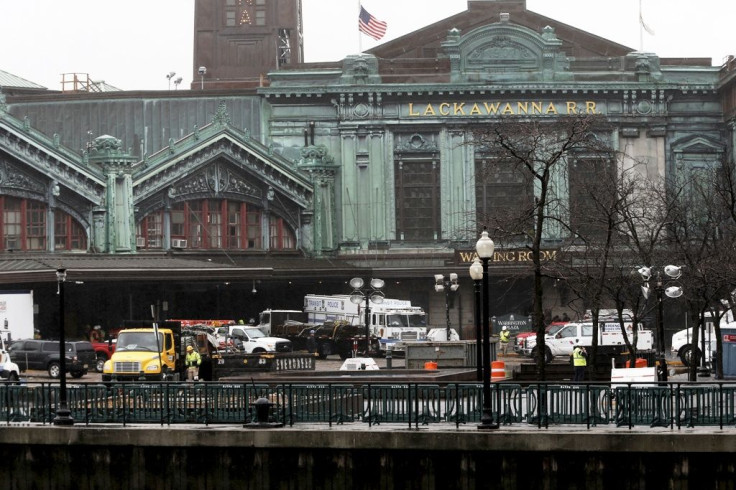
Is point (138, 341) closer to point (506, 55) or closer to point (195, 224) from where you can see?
point (195, 224)

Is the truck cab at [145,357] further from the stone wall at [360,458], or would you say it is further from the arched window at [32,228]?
the arched window at [32,228]

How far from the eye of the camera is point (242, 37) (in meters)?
121

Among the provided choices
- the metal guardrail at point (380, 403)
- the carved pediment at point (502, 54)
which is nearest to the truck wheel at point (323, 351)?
the carved pediment at point (502, 54)

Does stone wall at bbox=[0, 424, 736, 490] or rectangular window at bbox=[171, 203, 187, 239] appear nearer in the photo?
stone wall at bbox=[0, 424, 736, 490]

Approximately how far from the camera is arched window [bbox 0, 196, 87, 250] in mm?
94000

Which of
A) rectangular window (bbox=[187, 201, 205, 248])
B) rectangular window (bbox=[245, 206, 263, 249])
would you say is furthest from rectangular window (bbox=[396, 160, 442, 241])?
rectangular window (bbox=[187, 201, 205, 248])

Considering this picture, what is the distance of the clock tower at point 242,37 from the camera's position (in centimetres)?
11975

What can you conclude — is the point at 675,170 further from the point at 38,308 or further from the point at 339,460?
the point at 339,460

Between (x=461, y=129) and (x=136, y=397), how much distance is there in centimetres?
6385

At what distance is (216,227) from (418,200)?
39.6 ft

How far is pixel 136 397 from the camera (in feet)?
127

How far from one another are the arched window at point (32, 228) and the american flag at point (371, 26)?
1947cm

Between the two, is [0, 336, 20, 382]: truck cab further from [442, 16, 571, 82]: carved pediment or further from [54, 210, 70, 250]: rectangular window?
[442, 16, 571, 82]: carved pediment

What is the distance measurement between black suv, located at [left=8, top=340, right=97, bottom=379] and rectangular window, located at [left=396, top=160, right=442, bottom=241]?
3431 centimetres
